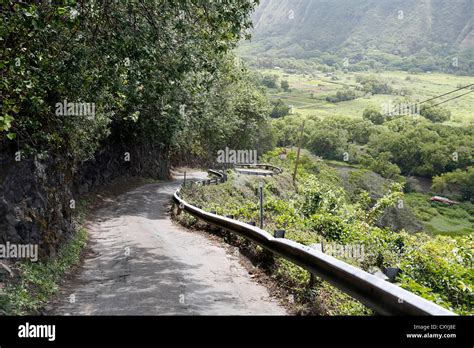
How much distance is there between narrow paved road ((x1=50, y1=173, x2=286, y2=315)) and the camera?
659 centimetres

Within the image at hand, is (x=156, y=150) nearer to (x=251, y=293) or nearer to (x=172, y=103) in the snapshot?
(x=172, y=103)

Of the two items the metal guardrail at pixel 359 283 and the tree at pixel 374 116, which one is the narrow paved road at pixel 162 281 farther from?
the tree at pixel 374 116

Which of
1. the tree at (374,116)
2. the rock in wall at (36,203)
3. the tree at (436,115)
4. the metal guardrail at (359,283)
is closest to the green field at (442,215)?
the tree at (374,116)

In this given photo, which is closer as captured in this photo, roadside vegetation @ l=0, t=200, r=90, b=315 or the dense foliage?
roadside vegetation @ l=0, t=200, r=90, b=315

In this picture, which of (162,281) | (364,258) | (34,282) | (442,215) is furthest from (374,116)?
(34,282)

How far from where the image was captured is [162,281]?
27.0ft

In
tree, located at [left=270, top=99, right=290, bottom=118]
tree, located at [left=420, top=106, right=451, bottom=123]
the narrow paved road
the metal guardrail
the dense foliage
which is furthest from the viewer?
tree, located at [left=420, top=106, right=451, bottom=123]

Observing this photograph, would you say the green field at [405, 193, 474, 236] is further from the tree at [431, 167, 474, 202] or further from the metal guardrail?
the metal guardrail

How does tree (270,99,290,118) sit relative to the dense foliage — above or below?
above

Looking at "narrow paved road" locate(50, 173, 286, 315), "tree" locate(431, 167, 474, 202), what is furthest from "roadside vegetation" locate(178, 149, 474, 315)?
"tree" locate(431, 167, 474, 202)

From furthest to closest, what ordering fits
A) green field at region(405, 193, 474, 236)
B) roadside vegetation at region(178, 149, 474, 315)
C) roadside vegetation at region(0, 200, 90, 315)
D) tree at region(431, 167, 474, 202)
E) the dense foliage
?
tree at region(431, 167, 474, 202)
green field at region(405, 193, 474, 236)
the dense foliage
roadside vegetation at region(0, 200, 90, 315)
roadside vegetation at region(178, 149, 474, 315)

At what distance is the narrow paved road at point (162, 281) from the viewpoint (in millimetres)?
6590

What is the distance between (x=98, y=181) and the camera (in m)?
29.4

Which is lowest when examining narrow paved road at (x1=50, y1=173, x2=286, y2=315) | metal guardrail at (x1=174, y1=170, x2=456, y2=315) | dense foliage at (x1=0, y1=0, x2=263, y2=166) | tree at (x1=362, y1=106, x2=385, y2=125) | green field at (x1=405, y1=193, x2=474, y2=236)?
green field at (x1=405, y1=193, x2=474, y2=236)
